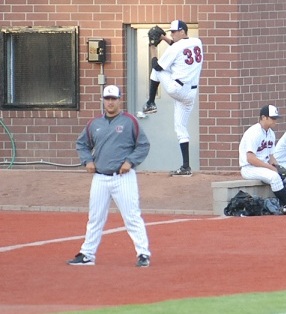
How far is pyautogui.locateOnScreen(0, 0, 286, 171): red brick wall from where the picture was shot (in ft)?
67.7

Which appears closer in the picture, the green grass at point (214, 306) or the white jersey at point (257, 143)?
the green grass at point (214, 306)

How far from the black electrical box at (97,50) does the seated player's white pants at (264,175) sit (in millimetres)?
4234

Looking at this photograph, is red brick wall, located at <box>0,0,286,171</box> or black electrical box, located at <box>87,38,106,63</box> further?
black electrical box, located at <box>87,38,106,63</box>

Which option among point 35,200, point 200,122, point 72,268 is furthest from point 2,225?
point 200,122

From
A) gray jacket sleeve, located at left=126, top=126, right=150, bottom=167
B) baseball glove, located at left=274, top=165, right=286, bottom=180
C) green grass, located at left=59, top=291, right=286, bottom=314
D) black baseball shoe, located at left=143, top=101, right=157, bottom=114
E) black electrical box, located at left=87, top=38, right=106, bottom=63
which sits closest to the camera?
green grass, located at left=59, top=291, right=286, bottom=314

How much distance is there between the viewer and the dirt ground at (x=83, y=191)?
17.9 meters

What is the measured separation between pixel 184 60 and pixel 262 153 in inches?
80.3

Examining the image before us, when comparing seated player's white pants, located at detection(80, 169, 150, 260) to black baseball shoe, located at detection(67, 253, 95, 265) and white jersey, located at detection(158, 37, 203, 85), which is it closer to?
black baseball shoe, located at detection(67, 253, 95, 265)

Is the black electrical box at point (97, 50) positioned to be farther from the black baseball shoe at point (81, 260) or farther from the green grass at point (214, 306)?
the green grass at point (214, 306)

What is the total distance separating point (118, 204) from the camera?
1305 centimetres

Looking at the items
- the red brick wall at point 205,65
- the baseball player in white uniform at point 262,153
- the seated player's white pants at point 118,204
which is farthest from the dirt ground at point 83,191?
the seated player's white pants at point 118,204

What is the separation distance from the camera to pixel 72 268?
12977 mm

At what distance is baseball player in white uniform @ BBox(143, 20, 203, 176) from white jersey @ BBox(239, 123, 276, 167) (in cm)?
161

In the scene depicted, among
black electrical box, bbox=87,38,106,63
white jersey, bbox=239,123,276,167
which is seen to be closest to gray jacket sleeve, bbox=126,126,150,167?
white jersey, bbox=239,123,276,167
